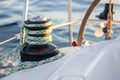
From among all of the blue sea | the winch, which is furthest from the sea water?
the winch

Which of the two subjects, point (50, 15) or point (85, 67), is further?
point (50, 15)

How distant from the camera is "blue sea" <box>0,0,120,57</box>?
164 inches

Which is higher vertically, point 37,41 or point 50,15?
point 37,41

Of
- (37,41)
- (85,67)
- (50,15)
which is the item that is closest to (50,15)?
(50,15)

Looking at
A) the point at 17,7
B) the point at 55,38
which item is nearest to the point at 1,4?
the point at 17,7

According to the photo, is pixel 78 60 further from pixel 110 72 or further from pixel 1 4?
pixel 1 4

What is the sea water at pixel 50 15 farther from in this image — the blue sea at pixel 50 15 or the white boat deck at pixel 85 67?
the white boat deck at pixel 85 67

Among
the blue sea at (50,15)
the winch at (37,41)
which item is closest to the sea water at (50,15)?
the blue sea at (50,15)

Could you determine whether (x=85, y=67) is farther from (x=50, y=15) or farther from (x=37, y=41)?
(x=50, y=15)

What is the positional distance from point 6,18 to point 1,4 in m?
0.71

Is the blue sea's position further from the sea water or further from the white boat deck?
the white boat deck

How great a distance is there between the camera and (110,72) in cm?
126

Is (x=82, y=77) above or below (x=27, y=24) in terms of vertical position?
below

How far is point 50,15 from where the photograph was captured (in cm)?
503
